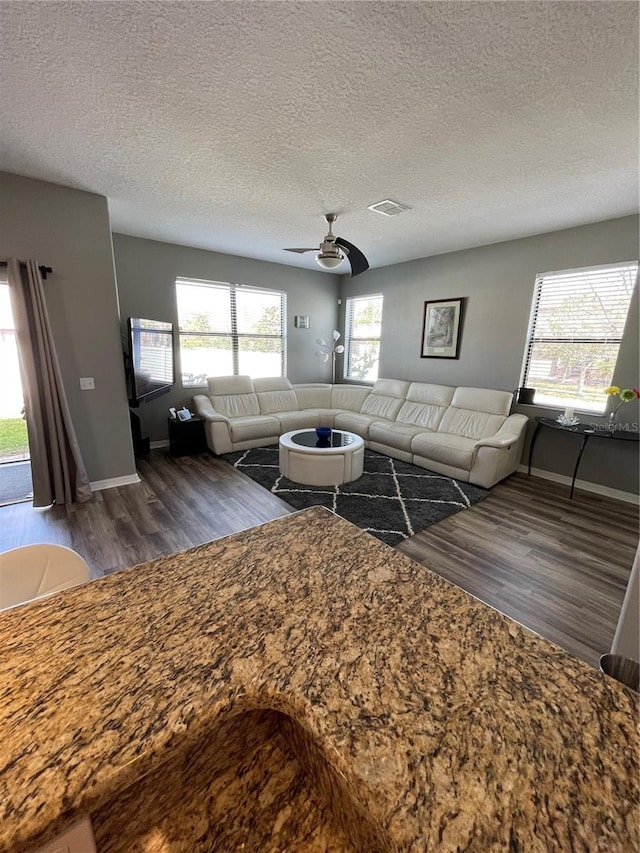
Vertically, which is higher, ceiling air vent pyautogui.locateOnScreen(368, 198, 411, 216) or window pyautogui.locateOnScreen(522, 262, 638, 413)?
ceiling air vent pyautogui.locateOnScreen(368, 198, 411, 216)

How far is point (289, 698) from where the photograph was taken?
2.08 ft

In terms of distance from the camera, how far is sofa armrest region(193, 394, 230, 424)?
4648 mm

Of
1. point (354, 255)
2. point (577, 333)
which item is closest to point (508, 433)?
point (577, 333)

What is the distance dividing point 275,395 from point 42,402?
3.17 m

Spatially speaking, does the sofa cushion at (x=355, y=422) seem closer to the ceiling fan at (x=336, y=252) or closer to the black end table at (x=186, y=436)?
the black end table at (x=186, y=436)

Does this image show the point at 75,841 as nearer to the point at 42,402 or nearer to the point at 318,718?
the point at 318,718

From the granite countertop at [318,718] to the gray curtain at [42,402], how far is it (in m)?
2.85

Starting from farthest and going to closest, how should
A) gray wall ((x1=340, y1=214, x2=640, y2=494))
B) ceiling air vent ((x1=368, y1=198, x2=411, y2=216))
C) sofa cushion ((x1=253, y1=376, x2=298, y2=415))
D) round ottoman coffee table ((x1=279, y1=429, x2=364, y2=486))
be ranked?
sofa cushion ((x1=253, y1=376, x2=298, y2=415))
round ottoman coffee table ((x1=279, y1=429, x2=364, y2=486))
gray wall ((x1=340, y1=214, x2=640, y2=494))
ceiling air vent ((x1=368, y1=198, x2=411, y2=216))

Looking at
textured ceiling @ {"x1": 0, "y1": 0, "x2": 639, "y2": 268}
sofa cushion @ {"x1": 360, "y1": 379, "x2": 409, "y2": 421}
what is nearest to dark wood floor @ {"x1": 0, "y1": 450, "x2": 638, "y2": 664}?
sofa cushion @ {"x1": 360, "y1": 379, "x2": 409, "y2": 421}

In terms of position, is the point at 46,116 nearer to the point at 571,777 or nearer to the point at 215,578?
the point at 215,578

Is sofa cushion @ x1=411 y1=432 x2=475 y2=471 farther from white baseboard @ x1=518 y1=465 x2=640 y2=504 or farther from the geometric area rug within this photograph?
white baseboard @ x1=518 y1=465 x2=640 y2=504

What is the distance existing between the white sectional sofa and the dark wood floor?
50cm

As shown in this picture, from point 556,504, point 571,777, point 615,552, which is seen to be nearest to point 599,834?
point 571,777

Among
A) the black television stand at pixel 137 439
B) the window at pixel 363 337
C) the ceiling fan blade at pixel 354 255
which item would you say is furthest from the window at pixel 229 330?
the ceiling fan blade at pixel 354 255
